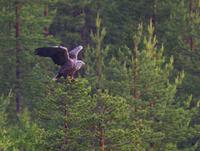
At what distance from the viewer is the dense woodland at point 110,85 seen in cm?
2109

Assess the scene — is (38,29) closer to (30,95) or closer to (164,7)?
(30,95)

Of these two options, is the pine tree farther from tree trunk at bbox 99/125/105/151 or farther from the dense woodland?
tree trunk at bbox 99/125/105/151

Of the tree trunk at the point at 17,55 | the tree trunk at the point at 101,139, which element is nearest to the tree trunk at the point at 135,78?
the tree trunk at the point at 101,139

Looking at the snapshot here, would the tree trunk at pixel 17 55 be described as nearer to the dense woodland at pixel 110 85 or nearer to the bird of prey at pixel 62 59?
the dense woodland at pixel 110 85

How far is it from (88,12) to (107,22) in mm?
5226

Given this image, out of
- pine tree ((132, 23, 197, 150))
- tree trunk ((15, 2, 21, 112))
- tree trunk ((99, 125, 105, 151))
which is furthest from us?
tree trunk ((15, 2, 21, 112))

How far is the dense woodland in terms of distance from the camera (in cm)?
2109

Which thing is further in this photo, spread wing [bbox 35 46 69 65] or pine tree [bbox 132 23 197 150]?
pine tree [bbox 132 23 197 150]

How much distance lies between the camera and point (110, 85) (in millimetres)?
27484

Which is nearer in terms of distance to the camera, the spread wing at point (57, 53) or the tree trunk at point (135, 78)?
the spread wing at point (57, 53)

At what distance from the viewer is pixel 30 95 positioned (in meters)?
32.0

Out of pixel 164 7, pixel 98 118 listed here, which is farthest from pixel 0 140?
pixel 164 7

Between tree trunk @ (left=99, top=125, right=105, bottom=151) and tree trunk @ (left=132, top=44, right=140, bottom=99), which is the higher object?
tree trunk @ (left=132, top=44, right=140, bottom=99)

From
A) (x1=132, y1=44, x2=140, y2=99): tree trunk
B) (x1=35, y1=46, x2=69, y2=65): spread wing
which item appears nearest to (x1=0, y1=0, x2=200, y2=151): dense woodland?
(x1=132, y1=44, x2=140, y2=99): tree trunk
